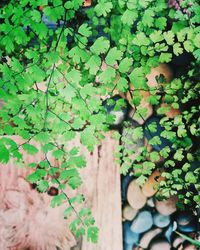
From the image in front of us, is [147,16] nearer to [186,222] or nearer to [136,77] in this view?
[136,77]

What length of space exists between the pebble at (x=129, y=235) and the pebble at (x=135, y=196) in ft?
0.51

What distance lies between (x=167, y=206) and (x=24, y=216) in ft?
3.17

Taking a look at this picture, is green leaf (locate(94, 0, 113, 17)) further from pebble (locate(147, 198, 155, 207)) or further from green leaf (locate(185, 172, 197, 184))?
pebble (locate(147, 198, 155, 207))

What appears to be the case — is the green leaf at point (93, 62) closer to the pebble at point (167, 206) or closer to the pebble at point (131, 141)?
the pebble at point (131, 141)

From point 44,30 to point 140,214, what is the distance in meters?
1.36

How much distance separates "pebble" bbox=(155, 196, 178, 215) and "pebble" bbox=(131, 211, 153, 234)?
8cm

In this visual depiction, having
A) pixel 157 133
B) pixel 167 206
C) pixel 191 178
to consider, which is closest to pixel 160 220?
pixel 167 206

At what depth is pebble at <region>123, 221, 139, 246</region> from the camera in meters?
2.14

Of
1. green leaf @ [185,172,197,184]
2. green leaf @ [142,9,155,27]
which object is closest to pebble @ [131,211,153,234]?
green leaf @ [185,172,197,184]

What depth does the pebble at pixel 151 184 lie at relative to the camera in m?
2.10

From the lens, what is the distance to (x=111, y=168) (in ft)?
6.77

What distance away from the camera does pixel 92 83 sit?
1.68 m

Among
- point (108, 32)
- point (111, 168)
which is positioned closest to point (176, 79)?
point (108, 32)

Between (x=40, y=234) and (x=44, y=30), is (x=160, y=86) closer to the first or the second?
(x=44, y=30)
